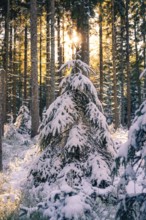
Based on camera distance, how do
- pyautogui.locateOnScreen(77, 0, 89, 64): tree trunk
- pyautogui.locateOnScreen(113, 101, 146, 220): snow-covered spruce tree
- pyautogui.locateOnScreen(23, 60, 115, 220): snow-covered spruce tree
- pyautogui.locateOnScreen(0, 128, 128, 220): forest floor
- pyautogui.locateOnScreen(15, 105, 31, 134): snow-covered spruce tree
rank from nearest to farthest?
pyautogui.locateOnScreen(113, 101, 146, 220): snow-covered spruce tree < pyautogui.locateOnScreen(0, 128, 128, 220): forest floor < pyautogui.locateOnScreen(23, 60, 115, 220): snow-covered spruce tree < pyautogui.locateOnScreen(15, 105, 31, 134): snow-covered spruce tree < pyautogui.locateOnScreen(77, 0, 89, 64): tree trunk

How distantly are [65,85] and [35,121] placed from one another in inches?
321

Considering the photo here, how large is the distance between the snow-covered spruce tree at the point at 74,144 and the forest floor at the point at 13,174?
1.61 ft

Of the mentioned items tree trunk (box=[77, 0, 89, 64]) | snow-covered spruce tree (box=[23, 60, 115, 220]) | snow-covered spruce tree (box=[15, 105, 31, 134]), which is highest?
tree trunk (box=[77, 0, 89, 64])

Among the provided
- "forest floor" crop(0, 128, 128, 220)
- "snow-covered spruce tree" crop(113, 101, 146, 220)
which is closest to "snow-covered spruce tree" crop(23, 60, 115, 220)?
"forest floor" crop(0, 128, 128, 220)

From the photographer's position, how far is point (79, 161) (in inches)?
265

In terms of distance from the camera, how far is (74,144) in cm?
643

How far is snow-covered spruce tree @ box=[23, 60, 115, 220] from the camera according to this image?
6.41 meters

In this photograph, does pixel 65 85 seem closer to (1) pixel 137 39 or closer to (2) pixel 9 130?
(2) pixel 9 130

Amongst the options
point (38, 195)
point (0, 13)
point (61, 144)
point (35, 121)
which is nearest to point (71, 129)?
point (61, 144)

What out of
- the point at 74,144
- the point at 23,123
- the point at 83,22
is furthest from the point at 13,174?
the point at 83,22

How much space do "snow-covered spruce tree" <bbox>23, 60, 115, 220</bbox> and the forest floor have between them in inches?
19.3

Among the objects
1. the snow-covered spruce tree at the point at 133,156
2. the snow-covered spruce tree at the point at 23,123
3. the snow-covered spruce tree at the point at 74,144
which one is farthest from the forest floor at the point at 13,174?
the snow-covered spruce tree at the point at 23,123

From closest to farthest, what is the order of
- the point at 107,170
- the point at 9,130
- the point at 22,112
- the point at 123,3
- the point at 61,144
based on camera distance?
the point at 107,170 < the point at 61,144 < the point at 9,130 < the point at 22,112 < the point at 123,3

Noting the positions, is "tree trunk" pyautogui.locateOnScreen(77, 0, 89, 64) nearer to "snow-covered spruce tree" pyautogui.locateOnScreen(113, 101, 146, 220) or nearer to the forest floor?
the forest floor
